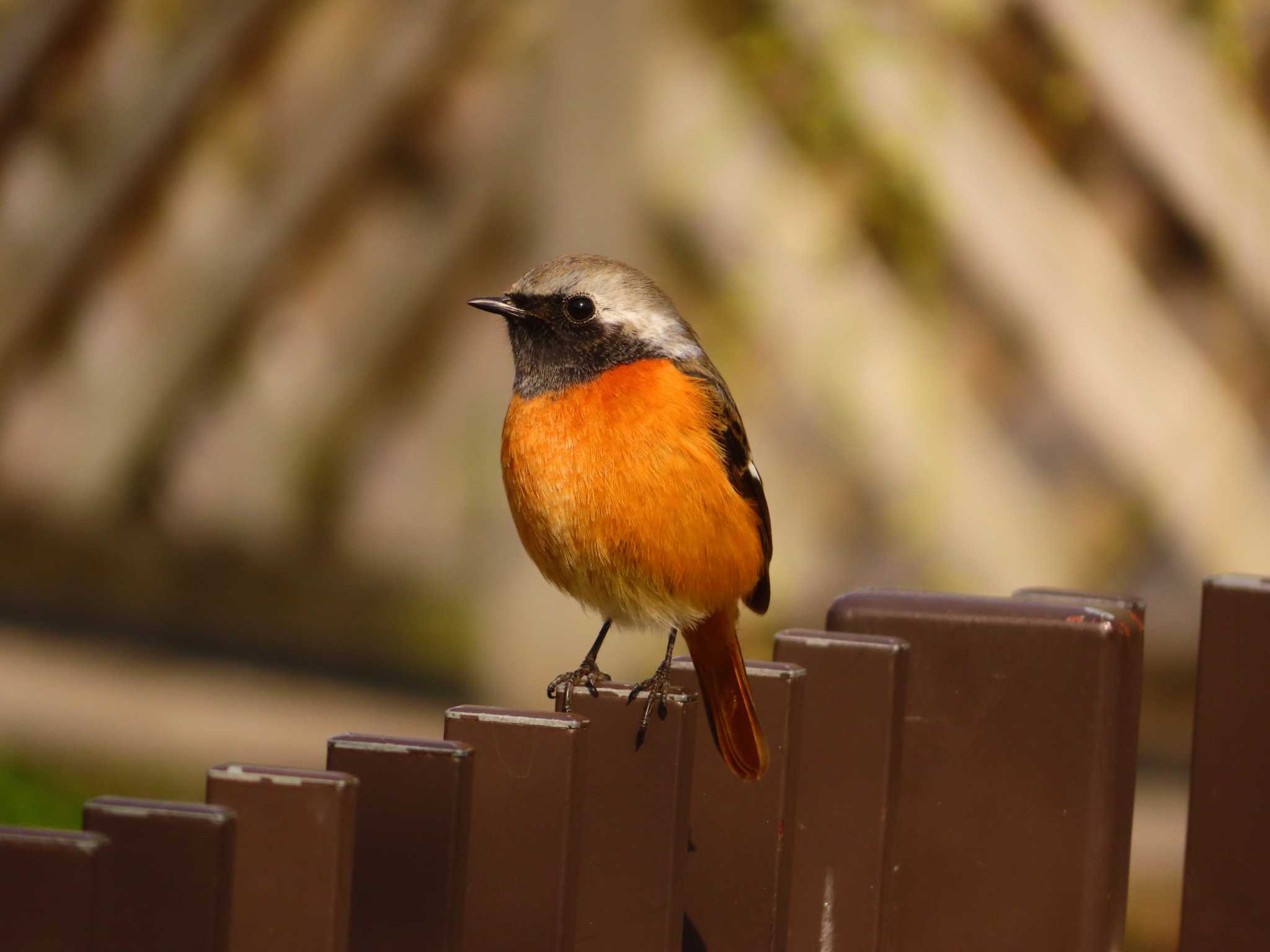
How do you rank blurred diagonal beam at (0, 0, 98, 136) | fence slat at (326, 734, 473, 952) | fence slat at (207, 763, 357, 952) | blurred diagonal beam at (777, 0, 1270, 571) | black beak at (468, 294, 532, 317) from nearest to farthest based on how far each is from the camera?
fence slat at (207, 763, 357, 952), fence slat at (326, 734, 473, 952), black beak at (468, 294, 532, 317), blurred diagonal beam at (777, 0, 1270, 571), blurred diagonal beam at (0, 0, 98, 136)

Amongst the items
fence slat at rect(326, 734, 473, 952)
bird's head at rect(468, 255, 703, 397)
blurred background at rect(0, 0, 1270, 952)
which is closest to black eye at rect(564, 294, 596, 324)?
bird's head at rect(468, 255, 703, 397)

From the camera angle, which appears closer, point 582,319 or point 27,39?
point 582,319

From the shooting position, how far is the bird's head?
140 inches

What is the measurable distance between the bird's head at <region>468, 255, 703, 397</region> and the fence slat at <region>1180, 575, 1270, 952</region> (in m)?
1.28

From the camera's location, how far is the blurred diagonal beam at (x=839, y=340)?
6.37 m

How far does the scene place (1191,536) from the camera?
6.25 meters

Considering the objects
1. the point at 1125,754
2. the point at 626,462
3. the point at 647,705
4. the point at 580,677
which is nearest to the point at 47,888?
the point at 647,705

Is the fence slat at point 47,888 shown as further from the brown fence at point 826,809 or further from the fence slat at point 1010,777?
the fence slat at point 1010,777

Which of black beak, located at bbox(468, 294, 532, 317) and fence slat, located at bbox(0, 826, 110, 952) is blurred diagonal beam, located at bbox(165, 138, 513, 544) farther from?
fence slat, located at bbox(0, 826, 110, 952)

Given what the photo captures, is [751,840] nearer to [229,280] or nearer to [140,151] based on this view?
[229,280]

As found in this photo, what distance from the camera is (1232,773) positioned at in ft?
8.73

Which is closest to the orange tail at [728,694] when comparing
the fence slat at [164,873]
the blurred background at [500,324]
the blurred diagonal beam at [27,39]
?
the fence slat at [164,873]

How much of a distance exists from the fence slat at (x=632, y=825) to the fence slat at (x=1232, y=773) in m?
0.84

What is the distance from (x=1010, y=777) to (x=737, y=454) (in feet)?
3.76
